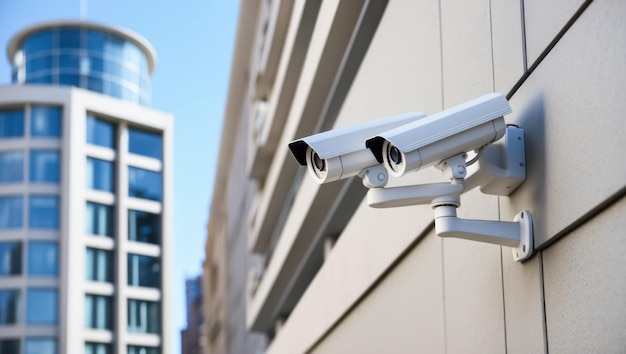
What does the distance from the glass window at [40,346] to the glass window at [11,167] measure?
8.02m

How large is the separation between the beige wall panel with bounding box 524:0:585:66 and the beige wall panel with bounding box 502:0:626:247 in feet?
0.23

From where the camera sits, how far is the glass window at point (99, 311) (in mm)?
46375

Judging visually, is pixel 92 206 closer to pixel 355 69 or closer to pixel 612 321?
pixel 355 69

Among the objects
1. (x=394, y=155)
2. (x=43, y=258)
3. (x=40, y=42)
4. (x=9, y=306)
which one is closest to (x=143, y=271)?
(x=43, y=258)

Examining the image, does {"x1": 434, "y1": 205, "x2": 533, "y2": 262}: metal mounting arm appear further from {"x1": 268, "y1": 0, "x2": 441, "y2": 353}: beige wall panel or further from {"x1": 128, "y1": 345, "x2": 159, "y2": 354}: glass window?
{"x1": 128, "y1": 345, "x2": 159, "y2": 354}: glass window

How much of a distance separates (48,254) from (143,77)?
13.4 m

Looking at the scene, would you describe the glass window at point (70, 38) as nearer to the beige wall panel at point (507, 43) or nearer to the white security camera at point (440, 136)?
the beige wall panel at point (507, 43)

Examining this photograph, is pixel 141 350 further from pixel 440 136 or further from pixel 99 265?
pixel 440 136

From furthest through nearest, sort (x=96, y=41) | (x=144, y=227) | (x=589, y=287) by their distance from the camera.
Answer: (x=96, y=41) < (x=144, y=227) < (x=589, y=287)

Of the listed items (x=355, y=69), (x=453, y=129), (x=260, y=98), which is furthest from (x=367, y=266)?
(x=260, y=98)

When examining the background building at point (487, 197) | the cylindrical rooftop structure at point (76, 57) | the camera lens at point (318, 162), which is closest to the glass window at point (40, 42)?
the cylindrical rooftop structure at point (76, 57)

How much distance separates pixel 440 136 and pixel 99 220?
45.4 m

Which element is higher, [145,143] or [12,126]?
[12,126]

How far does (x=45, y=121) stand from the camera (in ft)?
157
